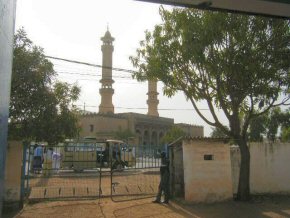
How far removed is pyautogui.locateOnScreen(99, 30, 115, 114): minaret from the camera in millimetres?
55125

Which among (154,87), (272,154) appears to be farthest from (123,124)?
(272,154)

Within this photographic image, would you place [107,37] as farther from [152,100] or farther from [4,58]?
[4,58]

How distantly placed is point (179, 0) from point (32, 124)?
8.02 metres

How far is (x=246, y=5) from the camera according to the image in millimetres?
4688

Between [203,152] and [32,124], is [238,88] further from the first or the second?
A: [32,124]

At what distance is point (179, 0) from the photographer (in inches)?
178

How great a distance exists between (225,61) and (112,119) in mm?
51852

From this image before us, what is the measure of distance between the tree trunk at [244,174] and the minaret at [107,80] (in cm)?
4137

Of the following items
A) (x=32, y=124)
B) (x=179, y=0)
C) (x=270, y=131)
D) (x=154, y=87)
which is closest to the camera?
(x=179, y=0)

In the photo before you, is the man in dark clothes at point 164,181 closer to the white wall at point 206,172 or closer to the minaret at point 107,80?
the white wall at point 206,172

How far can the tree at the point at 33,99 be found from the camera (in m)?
10.9

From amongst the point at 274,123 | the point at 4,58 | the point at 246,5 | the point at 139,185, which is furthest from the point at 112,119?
the point at 4,58

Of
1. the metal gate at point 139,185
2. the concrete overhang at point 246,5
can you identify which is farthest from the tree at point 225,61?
the concrete overhang at point 246,5

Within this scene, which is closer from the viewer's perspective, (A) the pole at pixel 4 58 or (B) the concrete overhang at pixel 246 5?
(A) the pole at pixel 4 58
